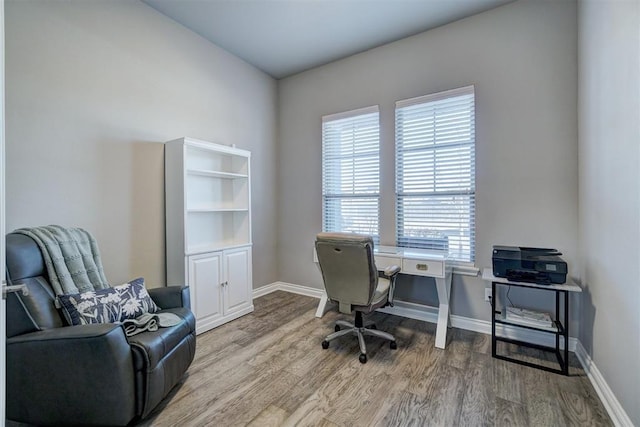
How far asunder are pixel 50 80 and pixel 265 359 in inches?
105

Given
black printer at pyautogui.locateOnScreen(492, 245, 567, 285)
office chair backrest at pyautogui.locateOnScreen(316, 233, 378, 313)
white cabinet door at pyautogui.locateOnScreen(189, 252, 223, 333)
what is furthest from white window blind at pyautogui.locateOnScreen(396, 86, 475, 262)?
white cabinet door at pyautogui.locateOnScreen(189, 252, 223, 333)

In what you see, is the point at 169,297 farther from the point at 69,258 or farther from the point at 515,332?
the point at 515,332

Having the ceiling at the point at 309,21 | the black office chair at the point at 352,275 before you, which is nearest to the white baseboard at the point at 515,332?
the black office chair at the point at 352,275

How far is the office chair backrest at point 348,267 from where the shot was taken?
7.24 ft

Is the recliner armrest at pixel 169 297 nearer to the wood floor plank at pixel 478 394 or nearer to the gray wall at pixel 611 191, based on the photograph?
the wood floor plank at pixel 478 394

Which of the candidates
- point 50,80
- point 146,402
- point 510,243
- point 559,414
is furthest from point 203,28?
point 559,414

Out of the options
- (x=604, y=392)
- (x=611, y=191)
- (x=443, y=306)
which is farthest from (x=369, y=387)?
(x=611, y=191)

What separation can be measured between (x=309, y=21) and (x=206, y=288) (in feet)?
9.49

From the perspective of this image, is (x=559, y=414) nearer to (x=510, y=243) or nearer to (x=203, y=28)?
(x=510, y=243)

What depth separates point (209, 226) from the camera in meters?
Result: 3.25

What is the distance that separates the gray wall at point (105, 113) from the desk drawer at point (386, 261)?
7.03 feet

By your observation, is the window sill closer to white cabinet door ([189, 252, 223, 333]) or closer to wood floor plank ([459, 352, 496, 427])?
wood floor plank ([459, 352, 496, 427])

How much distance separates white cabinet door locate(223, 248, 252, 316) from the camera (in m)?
3.04

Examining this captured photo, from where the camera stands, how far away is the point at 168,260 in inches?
111
